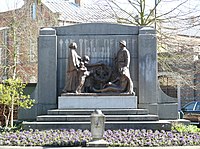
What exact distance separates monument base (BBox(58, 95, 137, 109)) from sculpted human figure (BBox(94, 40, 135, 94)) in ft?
1.15

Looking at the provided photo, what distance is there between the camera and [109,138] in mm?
13133

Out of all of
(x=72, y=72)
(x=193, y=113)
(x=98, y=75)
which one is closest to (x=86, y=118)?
(x=72, y=72)

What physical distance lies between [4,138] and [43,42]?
6.10m

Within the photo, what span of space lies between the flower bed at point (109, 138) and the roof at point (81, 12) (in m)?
14.2

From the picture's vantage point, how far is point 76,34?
60.6 ft

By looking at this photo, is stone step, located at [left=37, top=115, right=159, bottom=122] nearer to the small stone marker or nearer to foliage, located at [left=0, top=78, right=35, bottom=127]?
foliage, located at [left=0, top=78, right=35, bottom=127]

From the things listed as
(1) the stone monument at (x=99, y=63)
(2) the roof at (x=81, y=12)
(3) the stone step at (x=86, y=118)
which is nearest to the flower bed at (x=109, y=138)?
(3) the stone step at (x=86, y=118)

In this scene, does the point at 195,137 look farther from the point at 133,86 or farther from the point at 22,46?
the point at 22,46

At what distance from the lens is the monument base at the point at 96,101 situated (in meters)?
17.0

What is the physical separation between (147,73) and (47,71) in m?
4.29

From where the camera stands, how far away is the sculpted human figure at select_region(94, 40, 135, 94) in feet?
56.2

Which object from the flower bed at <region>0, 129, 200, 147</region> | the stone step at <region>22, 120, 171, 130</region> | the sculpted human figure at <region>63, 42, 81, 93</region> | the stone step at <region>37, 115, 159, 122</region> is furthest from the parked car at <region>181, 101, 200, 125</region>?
the flower bed at <region>0, 129, 200, 147</region>

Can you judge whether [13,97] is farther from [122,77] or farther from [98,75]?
[122,77]

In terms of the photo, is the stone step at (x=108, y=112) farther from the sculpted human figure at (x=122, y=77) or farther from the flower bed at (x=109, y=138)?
the flower bed at (x=109, y=138)
